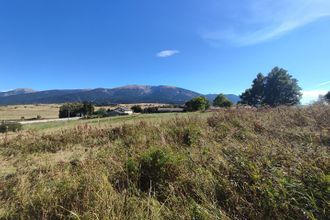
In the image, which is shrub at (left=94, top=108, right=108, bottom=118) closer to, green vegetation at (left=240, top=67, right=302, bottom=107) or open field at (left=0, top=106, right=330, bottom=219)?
green vegetation at (left=240, top=67, right=302, bottom=107)

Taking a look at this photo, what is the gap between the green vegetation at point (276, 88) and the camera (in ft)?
167

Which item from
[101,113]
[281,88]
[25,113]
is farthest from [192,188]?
[25,113]

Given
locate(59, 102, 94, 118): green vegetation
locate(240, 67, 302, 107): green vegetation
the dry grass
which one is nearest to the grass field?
the dry grass

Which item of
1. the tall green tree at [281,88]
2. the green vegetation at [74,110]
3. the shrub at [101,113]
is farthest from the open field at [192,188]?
the green vegetation at [74,110]

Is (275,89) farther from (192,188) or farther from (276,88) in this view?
(192,188)

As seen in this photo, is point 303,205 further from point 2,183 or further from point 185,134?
point 185,134

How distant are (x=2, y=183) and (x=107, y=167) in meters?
1.82

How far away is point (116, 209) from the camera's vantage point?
2.57 m

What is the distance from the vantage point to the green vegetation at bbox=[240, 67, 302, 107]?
50.9 metres

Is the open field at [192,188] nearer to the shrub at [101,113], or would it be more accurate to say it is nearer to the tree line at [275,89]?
the tree line at [275,89]

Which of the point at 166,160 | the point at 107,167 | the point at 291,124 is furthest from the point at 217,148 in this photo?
the point at 291,124

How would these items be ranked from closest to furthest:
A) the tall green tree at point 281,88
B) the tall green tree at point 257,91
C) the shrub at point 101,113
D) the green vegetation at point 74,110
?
the tall green tree at point 281,88, the tall green tree at point 257,91, the shrub at point 101,113, the green vegetation at point 74,110

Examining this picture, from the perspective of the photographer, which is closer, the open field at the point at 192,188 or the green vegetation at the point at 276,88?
the open field at the point at 192,188

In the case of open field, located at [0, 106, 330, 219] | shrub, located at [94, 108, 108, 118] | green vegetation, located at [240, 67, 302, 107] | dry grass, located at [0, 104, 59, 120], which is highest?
green vegetation, located at [240, 67, 302, 107]
